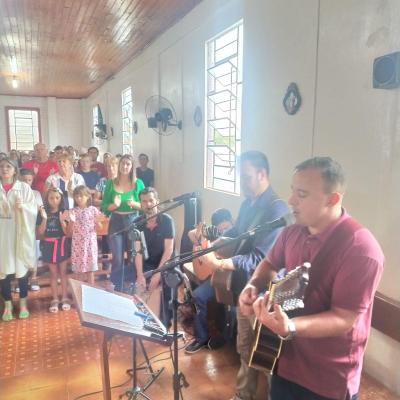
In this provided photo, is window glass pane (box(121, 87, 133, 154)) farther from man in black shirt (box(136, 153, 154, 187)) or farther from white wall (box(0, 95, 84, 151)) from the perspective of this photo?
white wall (box(0, 95, 84, 151))

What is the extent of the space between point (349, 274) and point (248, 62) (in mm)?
2828

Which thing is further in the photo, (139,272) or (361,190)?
(139,272)

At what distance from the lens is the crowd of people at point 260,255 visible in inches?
47.1

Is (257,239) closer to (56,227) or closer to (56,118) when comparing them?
(56,227)

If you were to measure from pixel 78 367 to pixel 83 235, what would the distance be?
1315 millimetres

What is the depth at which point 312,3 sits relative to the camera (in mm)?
2709

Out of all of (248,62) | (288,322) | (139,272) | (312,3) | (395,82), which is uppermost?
(312,3)

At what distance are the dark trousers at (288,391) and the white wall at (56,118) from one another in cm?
1250

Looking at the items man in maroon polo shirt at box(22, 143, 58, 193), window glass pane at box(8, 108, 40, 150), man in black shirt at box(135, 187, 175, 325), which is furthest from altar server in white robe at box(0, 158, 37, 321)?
window glass pane at box(8, 108, 40, 150)

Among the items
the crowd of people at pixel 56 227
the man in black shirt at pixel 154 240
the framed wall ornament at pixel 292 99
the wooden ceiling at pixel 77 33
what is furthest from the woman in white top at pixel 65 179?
the framed wall ornament at pixel 292 99

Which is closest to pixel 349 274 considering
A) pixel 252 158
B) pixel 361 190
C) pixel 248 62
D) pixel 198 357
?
pixel 252 158

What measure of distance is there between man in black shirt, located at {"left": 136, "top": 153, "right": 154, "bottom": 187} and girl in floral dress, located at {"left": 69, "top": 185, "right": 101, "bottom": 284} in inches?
99.6

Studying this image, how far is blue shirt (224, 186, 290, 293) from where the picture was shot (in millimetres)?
1970

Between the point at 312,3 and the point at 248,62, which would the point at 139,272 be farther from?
the point at 312,3
